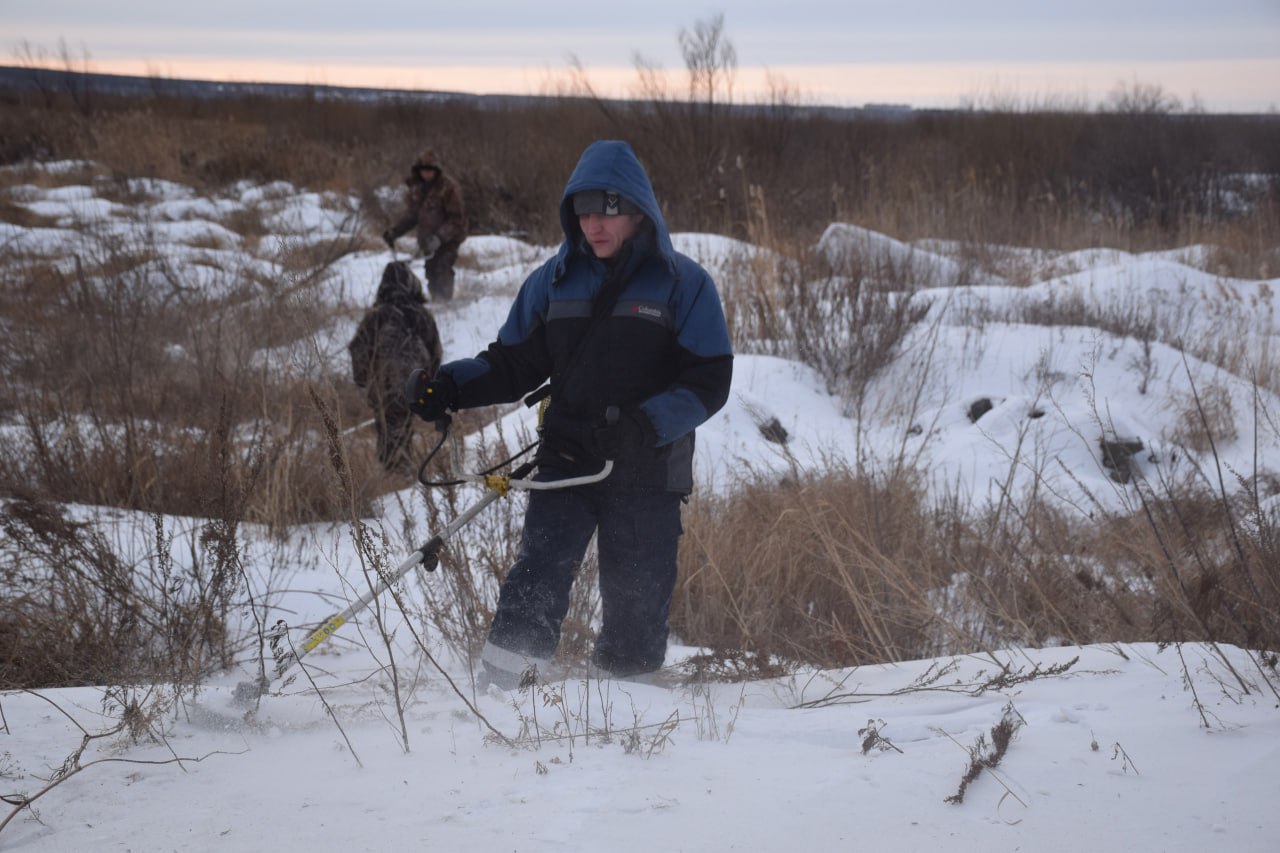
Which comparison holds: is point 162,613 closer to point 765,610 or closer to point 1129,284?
point 765,610

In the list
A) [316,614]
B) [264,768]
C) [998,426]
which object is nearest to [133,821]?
[264,768]

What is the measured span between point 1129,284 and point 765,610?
20.4 feet

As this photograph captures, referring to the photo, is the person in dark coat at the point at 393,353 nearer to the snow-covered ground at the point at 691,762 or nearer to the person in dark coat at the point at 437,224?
the snow-covered ground at the point at 691,762

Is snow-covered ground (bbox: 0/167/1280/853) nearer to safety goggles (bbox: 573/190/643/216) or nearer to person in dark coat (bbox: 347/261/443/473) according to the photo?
safety goggles (bbox: 573/190/643/216)

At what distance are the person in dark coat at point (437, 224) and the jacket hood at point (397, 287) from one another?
4.28m

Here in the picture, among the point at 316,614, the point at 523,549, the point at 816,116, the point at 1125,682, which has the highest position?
the point at 816,116

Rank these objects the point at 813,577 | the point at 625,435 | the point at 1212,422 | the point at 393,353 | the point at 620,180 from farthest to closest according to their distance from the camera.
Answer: the point at 1212,422 → the point at 393,353 → the point at 813,577 → the point at 620,180 → the point at 625,435

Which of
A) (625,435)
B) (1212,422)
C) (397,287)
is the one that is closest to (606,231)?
(625,435)

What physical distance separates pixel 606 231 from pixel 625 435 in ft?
2.02

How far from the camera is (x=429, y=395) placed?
2674 millimetres

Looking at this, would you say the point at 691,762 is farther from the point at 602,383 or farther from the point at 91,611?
the point at 91,611

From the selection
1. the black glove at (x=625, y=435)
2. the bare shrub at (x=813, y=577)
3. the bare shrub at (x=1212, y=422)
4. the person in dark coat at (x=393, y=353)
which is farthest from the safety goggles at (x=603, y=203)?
the bare shrub at (x=1212, y=422)

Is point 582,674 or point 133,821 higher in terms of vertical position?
point 133,821

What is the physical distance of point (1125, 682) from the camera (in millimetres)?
2629
